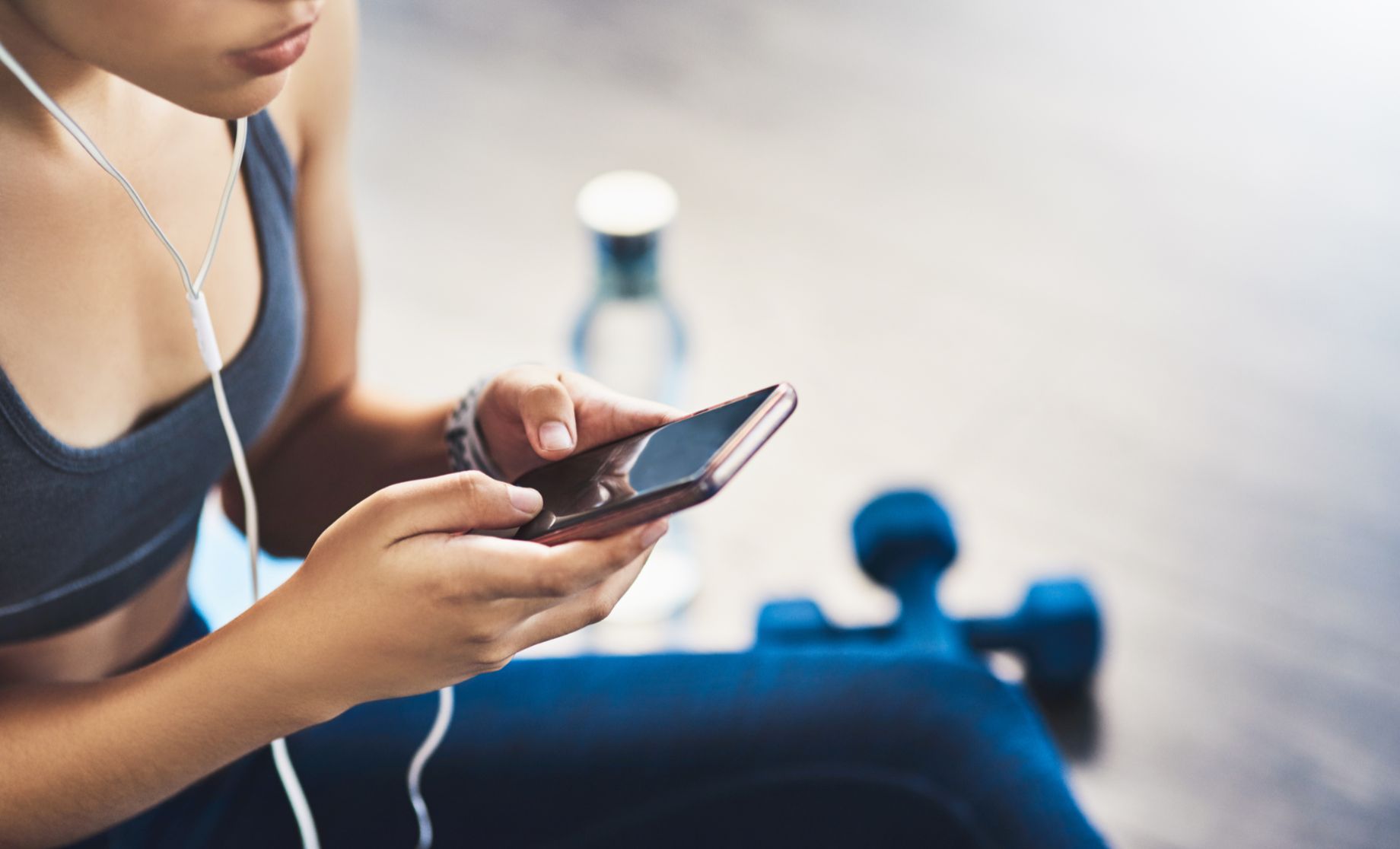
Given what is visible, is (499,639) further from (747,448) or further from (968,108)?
(968,108)

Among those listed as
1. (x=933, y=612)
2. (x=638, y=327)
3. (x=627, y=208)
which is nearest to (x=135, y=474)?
(x=627, y=208)

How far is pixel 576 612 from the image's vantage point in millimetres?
587

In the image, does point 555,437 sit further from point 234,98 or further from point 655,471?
point 234,98

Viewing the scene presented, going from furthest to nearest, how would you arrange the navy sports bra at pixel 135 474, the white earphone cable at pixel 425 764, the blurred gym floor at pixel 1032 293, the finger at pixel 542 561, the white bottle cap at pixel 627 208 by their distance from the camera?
the blurred gym floor at pixel 1032 293, the white bottle cap at pixel 627 208, the white earphone cable at pixel 425 764, the navy sports bra at pixel 135 474, the finger at pixel 542 561

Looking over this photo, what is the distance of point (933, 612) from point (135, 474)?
2.64ft

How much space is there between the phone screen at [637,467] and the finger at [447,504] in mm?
21

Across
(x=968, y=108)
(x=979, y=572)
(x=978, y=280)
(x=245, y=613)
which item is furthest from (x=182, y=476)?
(x=968, y=108)

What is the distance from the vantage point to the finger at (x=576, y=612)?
0.57m

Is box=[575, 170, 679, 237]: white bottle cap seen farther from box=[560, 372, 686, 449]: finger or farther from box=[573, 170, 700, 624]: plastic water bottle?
box=[560, 372, 686, 449]: finger

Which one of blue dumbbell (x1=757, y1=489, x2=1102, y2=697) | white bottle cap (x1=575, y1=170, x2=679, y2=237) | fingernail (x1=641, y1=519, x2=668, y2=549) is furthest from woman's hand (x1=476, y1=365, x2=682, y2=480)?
blue dumbbell (x1=757, y1=489, x2=1102, y2=697)

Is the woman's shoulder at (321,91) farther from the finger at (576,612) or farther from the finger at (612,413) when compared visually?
the finger at (576,612)

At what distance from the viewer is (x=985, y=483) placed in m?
1.58

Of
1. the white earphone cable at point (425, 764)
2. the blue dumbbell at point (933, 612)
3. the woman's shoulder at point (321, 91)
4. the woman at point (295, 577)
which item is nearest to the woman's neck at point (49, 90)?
the woman at point (295, 577)

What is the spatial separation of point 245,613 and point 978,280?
142cm
